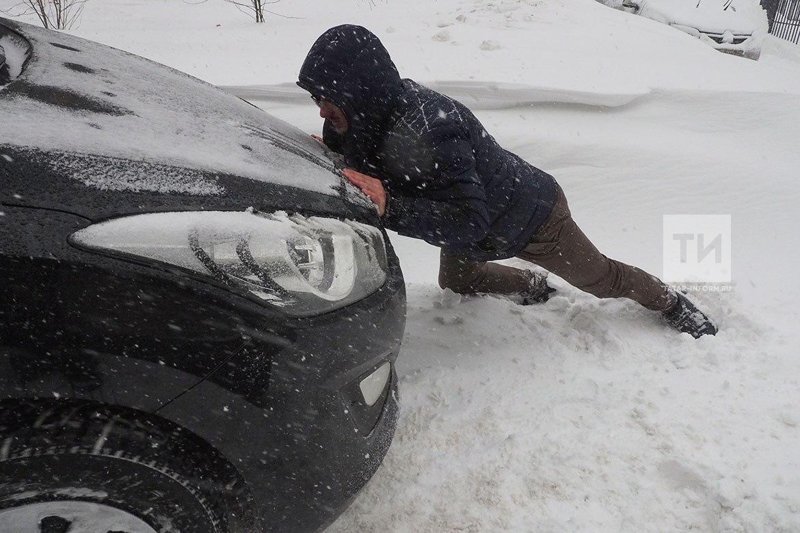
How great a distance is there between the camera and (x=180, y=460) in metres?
1.23

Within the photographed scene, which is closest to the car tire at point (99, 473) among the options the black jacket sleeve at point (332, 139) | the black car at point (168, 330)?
the black car at point (168, 330)

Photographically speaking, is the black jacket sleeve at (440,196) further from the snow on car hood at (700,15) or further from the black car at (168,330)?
the snow on car hood at (700,15)

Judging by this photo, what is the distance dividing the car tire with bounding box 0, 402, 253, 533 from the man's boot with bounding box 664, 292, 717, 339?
2.36 metres

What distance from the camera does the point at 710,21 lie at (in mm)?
8883

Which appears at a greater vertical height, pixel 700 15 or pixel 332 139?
pixel 700 15

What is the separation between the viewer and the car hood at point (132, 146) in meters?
1.17

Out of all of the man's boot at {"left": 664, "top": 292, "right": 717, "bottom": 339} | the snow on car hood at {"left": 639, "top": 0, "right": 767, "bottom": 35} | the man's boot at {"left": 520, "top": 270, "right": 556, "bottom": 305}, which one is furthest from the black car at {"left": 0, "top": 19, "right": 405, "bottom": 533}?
the snow on car hood at {"left": 639, "top": 0, "right": 767, "bottom": 35}

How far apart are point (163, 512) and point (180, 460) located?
12 cm

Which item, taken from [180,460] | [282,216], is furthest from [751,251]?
[180,460]

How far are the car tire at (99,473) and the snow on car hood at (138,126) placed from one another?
479 mm

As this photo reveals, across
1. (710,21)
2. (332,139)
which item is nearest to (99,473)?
(332,139)

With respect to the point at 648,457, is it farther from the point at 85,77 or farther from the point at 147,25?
the point at 147,25

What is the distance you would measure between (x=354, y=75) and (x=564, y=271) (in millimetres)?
1346

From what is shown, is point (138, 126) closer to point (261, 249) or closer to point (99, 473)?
point (261, 249)
